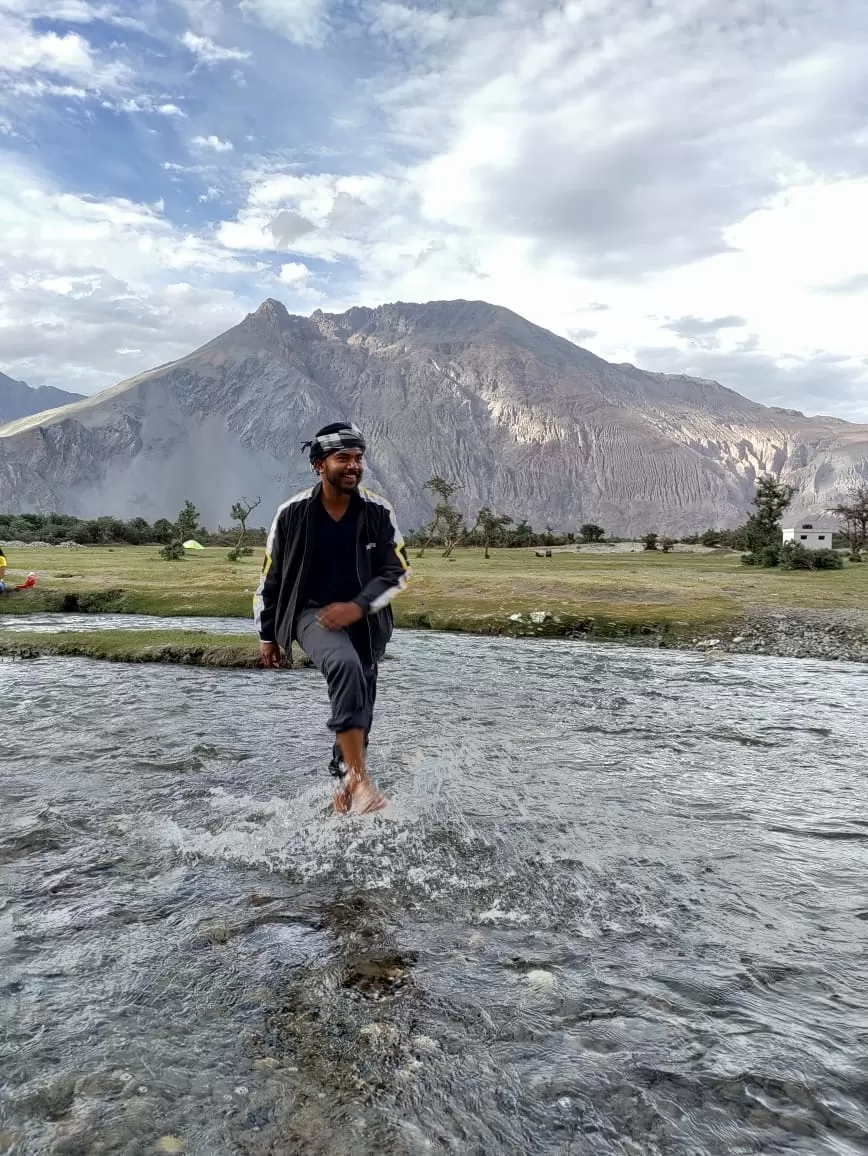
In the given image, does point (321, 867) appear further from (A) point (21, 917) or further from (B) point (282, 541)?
(B) point (282, 541)

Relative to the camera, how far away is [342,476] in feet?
26.4

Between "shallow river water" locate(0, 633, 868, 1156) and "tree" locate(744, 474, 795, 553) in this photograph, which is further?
"tree" locate(744, 474, 795, 553)

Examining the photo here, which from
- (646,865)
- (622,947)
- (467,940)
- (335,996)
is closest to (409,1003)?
(335,996)

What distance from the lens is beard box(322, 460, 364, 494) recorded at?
26.4 ft

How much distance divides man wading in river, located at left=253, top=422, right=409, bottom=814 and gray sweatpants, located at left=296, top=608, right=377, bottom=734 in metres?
0.01

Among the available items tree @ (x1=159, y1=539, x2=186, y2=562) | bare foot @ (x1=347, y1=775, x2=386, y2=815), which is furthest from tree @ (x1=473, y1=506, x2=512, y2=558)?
bare foot @ (x1=347, y1=775, x2=386, y2=815)

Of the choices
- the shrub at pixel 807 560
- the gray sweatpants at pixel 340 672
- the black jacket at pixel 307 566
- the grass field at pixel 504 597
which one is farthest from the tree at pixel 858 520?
the gray sweatpants at pixel 340 672

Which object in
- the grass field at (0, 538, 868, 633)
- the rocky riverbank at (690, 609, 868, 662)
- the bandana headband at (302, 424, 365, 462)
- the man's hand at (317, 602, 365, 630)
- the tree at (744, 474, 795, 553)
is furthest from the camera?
the tree at (744, 474, 795, 553)

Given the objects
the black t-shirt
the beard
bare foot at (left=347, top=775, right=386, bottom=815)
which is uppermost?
the beard

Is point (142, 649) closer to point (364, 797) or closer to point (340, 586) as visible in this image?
point (340, 586)

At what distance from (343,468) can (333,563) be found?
1.07 meters

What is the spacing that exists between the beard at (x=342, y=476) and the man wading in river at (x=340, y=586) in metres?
0.01

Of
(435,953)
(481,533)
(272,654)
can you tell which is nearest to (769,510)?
(481,533)

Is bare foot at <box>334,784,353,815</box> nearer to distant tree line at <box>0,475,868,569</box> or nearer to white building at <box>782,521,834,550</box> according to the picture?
distant tree line at <box>0,475,868,569</box>
